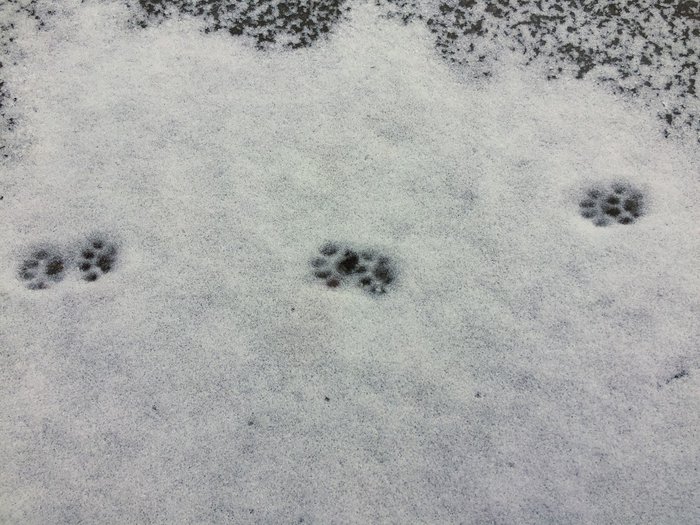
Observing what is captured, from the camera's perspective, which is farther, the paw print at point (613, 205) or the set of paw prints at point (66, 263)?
the paw print at point (613, 205)

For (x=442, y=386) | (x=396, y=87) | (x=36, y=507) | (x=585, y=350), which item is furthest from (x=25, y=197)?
(x=585, y=350)

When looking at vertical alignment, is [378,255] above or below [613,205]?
below

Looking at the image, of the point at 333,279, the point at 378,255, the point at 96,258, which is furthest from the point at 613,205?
the point at 96,258

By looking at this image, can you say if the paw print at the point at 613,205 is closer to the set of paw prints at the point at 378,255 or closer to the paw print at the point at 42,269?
the set of paw prints at the point at 378,255

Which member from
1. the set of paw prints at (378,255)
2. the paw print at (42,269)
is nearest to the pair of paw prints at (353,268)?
the set of paw prints at (378,255)

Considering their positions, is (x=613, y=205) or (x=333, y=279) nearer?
(x=333, y=279)

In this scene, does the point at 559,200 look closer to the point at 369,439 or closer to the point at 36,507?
the point at 369,439

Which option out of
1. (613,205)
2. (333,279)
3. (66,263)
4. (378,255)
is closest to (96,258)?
(66,263)

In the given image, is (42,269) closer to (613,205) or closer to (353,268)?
(353,268)
